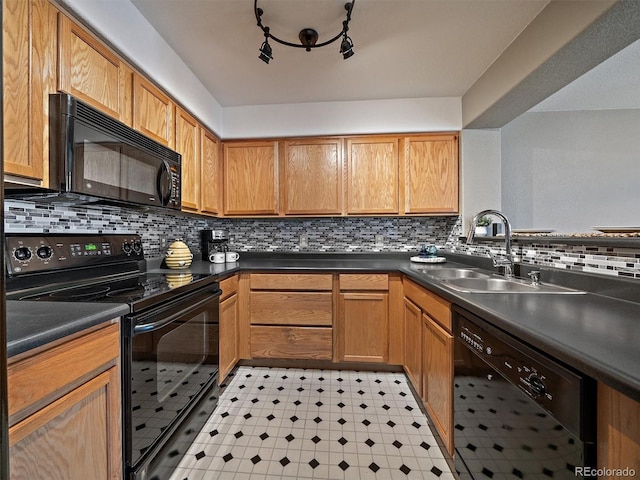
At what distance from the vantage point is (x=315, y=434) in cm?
153

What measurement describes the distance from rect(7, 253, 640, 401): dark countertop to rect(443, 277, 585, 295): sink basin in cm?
8

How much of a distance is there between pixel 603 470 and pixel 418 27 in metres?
2.00

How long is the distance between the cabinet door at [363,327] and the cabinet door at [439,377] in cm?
56

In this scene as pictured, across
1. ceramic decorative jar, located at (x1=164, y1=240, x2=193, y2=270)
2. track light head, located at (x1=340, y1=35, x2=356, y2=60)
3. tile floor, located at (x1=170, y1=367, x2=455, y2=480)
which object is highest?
track light head, located at (x1=340, y1=35, x2=356, y2=60)

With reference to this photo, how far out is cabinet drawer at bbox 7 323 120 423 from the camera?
65cm

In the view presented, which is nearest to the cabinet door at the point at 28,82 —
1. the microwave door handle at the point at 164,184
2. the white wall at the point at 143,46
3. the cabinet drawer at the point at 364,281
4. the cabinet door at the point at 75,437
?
the white wall at the point at 143,46

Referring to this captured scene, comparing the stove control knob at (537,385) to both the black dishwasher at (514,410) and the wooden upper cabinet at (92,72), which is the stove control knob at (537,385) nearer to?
the black dishwasher at (514,410)

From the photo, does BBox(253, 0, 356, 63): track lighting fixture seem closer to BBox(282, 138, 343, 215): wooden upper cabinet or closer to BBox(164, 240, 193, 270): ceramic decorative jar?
BBox(282, 138, 343, 215): wooden upper cabinet

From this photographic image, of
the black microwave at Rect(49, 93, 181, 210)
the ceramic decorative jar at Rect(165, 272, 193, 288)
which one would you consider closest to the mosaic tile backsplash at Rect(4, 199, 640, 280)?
the black microwave at Rect(49, 93, 181, 210)

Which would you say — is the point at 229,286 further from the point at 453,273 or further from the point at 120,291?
the point at 453,273

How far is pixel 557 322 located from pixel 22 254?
6.43 ft

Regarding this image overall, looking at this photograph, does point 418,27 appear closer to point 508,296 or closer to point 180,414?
point 508,296

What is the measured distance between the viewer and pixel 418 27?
161 cm

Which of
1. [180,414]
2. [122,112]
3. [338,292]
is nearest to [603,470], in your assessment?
[180,414]
